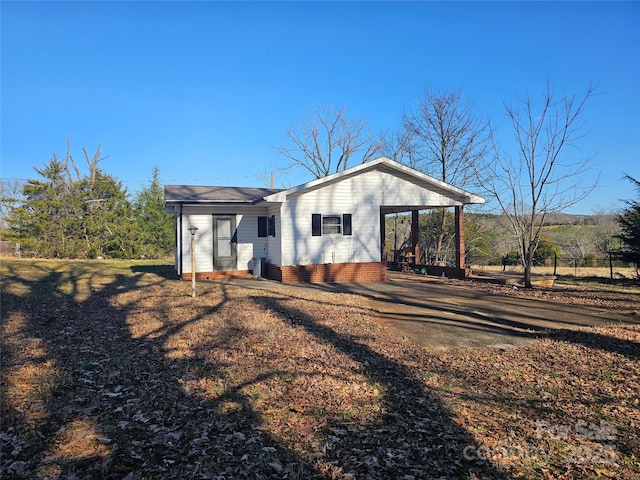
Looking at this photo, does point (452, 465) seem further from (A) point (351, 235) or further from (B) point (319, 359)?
(A) point (351, 235)

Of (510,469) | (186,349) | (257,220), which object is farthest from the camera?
(257,220)

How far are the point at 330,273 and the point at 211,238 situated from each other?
4802 mm

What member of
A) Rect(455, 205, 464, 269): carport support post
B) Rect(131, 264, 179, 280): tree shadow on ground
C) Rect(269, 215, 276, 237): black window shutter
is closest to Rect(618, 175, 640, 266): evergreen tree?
Rect(455, 205, 464, 269): carport support post

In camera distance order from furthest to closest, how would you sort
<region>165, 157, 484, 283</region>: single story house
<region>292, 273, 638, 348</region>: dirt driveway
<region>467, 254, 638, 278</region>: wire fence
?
<region>467, 254, 638, 278</region>: wire fence
<region>165, 157, 484, 283</region>: single story house
<region>292, 273, 638, 348</region>: dirt driveway

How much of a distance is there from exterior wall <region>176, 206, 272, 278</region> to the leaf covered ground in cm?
725

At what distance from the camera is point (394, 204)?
53.0 feet

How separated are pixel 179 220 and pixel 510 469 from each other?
1413 cm

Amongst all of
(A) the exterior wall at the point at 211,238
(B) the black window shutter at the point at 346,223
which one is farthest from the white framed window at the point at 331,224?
(A) the exterior wall at the point at 211,238

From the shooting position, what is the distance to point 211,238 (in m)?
16.1

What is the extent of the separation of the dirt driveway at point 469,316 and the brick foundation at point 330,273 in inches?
51.7

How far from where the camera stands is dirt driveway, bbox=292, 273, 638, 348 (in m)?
A: 7.77

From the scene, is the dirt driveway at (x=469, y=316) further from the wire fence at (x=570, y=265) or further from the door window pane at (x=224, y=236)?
the wire fence at (x=570, y=265)

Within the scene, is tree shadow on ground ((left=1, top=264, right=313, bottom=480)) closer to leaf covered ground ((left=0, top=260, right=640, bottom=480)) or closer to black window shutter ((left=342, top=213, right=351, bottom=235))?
leaf covered ground ((left=0, top=260, right=640, bottom=480))

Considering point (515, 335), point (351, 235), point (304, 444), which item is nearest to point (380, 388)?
point (304, 444)
